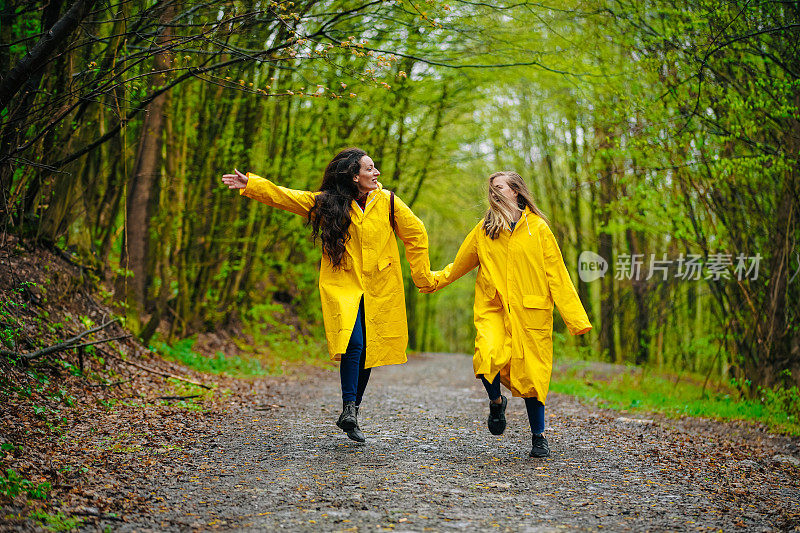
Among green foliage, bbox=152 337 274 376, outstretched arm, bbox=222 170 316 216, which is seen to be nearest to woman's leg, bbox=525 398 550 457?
outstretched arm, bbox=222 170 316 216

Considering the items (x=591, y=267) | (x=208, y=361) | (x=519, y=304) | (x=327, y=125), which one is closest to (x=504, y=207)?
(x=519, y=304)

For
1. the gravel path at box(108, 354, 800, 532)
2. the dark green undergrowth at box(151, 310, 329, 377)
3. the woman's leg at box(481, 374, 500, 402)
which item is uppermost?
the woman's leg at box(481, 374, 500, 402)

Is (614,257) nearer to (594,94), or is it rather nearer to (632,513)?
(594,94)

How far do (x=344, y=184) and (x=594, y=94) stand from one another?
6.41 meters

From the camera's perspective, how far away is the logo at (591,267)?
1695cm

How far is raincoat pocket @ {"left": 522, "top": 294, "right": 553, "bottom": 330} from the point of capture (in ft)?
15.5

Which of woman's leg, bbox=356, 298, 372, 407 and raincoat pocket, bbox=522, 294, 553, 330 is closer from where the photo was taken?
raincoat pocket, bbox=522, 294, 553, 330

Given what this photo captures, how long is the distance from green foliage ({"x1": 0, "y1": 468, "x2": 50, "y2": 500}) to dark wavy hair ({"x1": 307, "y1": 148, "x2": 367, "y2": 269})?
2217 mm

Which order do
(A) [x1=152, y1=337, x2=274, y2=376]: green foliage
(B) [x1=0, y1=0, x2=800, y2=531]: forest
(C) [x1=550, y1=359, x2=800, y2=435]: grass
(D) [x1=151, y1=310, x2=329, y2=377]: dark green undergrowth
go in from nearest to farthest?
(B) [x1=0, y1=0, x2=800, y2=531]: forest < (C) [x1=550, y1=359, x2=800, y2=435]: grass < (A) [x1=152, y1=337, x2=274, y2=376]: green foliage < (D) [x1=151, y1=310, x2=329, y2=377]: dark green undergrowth

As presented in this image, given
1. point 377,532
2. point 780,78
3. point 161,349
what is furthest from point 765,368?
point 161,349

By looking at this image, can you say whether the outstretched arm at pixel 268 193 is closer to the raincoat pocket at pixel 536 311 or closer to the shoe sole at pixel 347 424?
the shoe sole at pixel 347 424

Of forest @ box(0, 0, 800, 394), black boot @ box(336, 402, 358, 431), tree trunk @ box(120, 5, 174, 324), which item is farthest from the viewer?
tree trunk @ box(120, 5, 174, 324)

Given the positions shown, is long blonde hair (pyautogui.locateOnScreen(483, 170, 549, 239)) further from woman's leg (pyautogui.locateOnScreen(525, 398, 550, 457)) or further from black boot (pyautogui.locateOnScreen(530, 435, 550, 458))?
black boot (pyautogui.locateOnScreen(530, 435, 550, 458))

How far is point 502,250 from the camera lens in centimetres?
485
